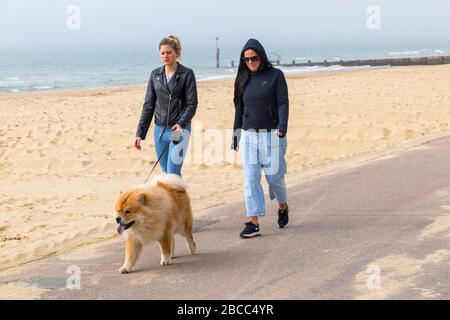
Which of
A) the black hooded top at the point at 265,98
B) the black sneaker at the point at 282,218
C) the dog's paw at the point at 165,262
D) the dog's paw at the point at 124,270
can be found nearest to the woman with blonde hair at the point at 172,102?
the black hooded top at the point at 265,98

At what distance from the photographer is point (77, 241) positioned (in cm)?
772

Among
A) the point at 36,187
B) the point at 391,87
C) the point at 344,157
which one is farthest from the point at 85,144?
the point at 391,87

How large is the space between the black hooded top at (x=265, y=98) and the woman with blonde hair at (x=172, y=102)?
580 millimetres

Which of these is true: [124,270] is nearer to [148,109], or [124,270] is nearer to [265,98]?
[148,109]

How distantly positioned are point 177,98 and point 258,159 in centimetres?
105

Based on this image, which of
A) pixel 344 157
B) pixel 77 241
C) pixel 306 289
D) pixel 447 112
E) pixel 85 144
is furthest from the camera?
pixel 447 112

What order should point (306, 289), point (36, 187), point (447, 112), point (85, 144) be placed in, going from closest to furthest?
point (306, 289) < point (36, 187) < point (85, 144) < point (447, 112)

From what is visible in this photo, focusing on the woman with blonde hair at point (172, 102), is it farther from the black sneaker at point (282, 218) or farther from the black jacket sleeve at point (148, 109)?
the black sneaker at point (282, 218)

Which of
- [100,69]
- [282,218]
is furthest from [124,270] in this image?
[100,69]

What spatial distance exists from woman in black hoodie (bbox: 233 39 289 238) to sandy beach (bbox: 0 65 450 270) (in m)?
1.74

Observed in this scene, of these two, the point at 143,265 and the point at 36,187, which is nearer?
the point at 143,265

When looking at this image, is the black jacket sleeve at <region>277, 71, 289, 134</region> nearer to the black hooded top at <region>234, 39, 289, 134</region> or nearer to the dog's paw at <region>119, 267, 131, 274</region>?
the black hooded top at <region>234, 39, 289, 134</region>

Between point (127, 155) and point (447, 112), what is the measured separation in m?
8.58

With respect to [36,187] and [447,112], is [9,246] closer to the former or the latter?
[36,187]
